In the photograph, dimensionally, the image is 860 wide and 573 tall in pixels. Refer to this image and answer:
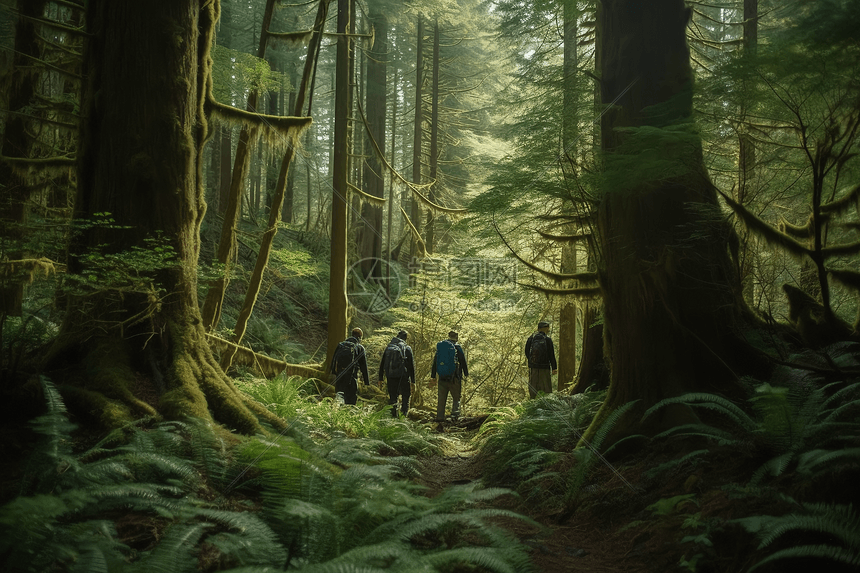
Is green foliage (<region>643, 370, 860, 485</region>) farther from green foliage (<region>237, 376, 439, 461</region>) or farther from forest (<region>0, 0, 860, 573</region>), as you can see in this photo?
green foliage (<region>237, 376, 439, 461</region>)

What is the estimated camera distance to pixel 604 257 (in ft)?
20.5

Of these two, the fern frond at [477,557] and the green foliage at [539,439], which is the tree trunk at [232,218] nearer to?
Answer: the green foliage at [539,439]

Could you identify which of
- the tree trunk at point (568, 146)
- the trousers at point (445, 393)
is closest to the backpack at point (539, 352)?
the tree trunk at point (568, 146)

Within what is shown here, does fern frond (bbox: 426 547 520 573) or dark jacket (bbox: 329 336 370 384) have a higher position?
dark jacket (bbox: 329 336 370 384)

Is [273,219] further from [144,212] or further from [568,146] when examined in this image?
[568,146]

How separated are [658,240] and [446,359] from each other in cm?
673

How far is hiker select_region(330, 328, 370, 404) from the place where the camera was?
35.8 ft

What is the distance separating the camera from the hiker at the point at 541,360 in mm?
11070

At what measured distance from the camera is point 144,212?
537 cm

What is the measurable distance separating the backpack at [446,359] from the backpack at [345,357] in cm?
200

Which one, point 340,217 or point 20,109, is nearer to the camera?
point 20,109

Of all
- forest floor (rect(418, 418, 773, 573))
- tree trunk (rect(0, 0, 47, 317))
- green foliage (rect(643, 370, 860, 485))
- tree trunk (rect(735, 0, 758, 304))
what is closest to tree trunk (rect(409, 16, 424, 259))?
tree trunk (rect(0, 0, 47, 317))

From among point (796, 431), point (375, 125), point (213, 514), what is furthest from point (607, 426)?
point (375, 125)

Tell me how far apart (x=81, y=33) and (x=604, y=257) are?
242 inches
